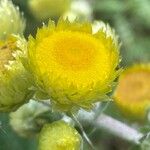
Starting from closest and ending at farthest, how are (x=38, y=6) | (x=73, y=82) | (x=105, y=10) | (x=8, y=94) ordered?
(x=73, y=82), (x=8, y=94), (x=38, y=6), (x=105, y=10)

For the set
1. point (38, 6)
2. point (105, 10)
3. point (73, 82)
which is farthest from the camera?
point (105, 10)

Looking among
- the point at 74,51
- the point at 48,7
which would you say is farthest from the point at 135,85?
the point at 74,51

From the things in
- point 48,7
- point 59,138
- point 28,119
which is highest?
point 48,7

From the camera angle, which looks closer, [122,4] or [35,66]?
[35,66]

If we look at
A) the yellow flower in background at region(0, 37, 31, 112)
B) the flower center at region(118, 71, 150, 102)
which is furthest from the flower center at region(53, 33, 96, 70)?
the flower center at region(118, 71, 150, 102)

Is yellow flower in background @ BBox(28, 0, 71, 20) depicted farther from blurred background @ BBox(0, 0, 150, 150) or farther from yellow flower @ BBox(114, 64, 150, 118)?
yellow flower @ BBox(114, 64, 150, 118)

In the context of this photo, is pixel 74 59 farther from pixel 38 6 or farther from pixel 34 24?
pixel 34 24

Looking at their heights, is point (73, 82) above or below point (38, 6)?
below

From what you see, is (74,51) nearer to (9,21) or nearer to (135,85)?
(9,21)

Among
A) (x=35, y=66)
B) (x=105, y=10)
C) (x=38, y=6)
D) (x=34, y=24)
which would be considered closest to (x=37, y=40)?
(x=35, y=66)
